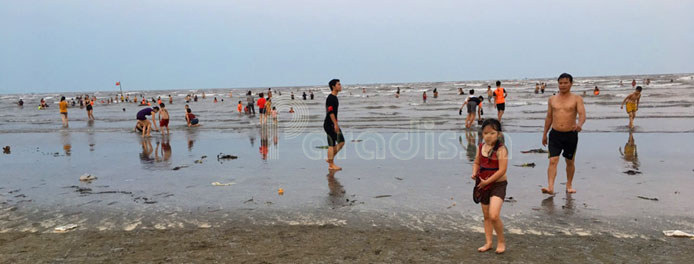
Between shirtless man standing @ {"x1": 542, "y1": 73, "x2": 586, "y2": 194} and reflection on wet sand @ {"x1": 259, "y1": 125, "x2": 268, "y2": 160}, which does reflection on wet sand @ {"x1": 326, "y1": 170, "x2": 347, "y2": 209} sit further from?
reflection on wet sand @ {"x1": 259, "y1": 125, "x2": 268, "y2": 160}

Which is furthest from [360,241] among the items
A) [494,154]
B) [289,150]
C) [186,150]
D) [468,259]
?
[186,150]

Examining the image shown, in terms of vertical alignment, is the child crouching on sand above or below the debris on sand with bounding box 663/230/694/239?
above

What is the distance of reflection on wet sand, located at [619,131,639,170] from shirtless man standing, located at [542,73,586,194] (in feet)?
10.0

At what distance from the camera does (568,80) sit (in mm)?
6605

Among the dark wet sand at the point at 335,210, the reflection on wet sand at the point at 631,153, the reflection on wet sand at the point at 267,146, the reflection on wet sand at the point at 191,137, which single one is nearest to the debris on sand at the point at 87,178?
the dark wet sand at the point at 335,210

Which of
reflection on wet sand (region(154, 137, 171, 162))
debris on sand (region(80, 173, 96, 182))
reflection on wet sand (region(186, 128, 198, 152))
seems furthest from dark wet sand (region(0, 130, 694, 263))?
reflection on wet sand (region(186, 128, 198, 152))

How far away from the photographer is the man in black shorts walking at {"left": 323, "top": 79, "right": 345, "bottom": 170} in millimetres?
9031

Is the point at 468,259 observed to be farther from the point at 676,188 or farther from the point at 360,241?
the point at 676,188

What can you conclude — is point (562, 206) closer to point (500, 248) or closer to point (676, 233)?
point (676, 233)

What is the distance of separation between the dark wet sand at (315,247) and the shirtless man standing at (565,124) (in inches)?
83.5

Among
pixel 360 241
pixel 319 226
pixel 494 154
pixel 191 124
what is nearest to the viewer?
pixel 494 154

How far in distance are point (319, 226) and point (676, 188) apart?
A: 5.69 metres

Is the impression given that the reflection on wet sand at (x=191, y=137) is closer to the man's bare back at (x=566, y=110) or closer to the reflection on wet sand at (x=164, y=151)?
the reflection on wet sand at (x=164, y=151)

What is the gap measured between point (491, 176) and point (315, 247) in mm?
1936
